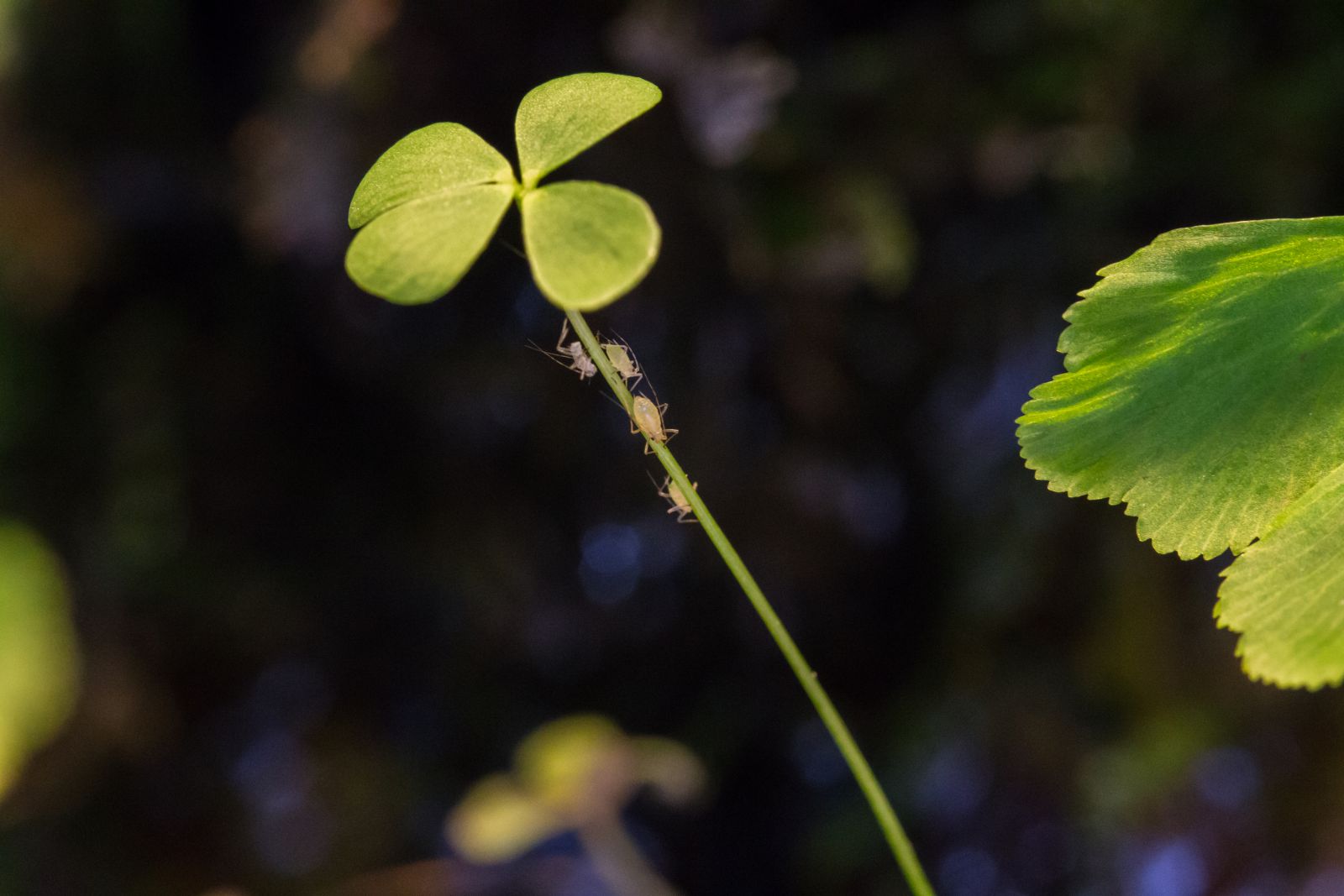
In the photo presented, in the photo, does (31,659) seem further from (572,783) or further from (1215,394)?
(1215,394)

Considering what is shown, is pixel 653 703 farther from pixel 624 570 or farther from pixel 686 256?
pixel 686 256

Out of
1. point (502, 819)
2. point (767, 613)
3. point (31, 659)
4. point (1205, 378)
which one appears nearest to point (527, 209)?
point (767, 613)

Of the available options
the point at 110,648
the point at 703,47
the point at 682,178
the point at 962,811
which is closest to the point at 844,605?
the point at 962,811

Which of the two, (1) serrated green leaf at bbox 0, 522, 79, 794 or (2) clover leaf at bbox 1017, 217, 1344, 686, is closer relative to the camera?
(2) clover leaf at bbox 1017, 217, 1344, 686

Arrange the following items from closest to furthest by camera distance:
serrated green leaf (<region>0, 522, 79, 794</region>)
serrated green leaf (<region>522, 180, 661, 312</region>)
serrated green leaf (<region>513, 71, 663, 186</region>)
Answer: serrated green leaf (<region>522, 180, 661, 312</region>), serrated green leaf (<region>513, 71, 663, 186</region>), serrated green leaf (<region>0, 522, 79, 794</region>)

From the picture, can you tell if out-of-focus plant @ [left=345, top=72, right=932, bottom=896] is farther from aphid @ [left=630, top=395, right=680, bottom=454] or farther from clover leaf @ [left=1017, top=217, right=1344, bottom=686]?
clover leaf @ [left=1017, top=217, right=1344, bottom=686]

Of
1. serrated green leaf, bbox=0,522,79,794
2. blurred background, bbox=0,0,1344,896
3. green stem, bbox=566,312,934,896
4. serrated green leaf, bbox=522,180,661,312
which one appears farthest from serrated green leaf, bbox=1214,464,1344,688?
serrated green leaf, bbox=0,522,79,794

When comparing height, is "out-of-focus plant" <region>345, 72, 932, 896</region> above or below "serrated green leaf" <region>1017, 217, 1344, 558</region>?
above

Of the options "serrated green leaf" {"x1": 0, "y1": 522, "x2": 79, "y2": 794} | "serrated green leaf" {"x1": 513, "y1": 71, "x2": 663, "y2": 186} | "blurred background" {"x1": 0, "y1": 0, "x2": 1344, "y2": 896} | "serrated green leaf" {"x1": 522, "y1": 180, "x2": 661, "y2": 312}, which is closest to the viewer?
"serrated green leaf" {"x1": 522, "y1": 180, "x2": 661, "y2": 312}
